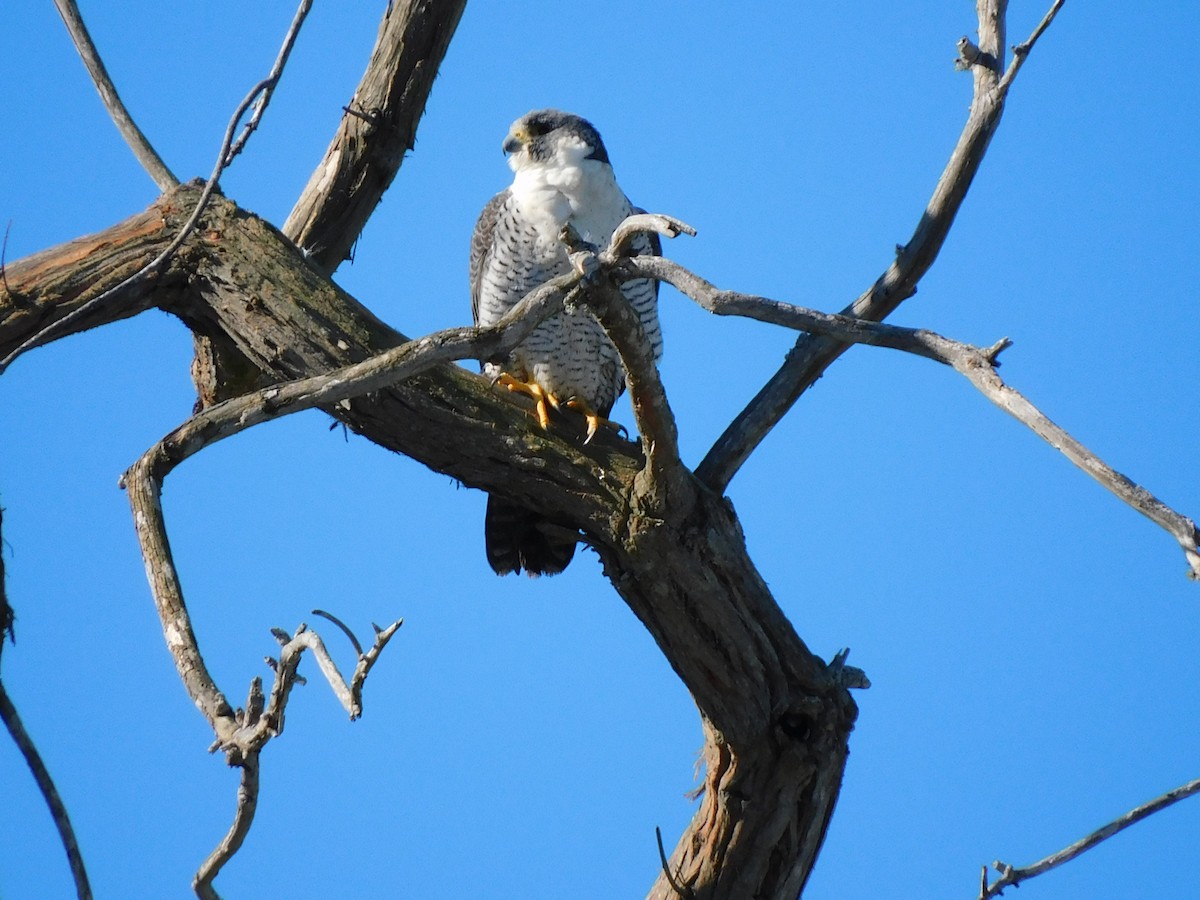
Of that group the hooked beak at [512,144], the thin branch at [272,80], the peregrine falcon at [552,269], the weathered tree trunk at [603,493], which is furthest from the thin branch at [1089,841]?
the hooked beak at [512,144]

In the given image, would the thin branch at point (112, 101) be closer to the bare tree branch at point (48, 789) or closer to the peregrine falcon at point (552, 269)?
the peregrine falcon at point (552, 269)

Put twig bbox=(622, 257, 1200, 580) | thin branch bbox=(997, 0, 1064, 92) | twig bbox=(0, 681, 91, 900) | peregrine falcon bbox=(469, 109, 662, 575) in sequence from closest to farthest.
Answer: twig bbox=(622, 257, 1200, 580), twig bbox=(0, 681, 91, 900), thin branch bbox=(997, 0, 1064, 92), peregrine falcon bbox=(469, 109, 662, 575)

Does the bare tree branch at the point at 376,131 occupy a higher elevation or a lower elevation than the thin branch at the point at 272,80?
higher

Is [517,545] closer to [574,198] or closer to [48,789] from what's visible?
[574,198]

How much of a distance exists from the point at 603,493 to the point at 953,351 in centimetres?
148

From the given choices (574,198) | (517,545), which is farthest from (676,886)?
(574,198)

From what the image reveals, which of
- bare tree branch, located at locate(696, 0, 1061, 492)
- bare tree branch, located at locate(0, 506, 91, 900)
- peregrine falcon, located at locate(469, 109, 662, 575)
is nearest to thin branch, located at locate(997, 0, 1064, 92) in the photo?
bare tree branch, located at locate(696, 0, 1061, 492)

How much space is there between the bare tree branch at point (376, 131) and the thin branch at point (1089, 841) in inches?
121

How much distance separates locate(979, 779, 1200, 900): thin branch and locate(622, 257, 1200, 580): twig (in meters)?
1.11

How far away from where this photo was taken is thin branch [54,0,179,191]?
3887 mm

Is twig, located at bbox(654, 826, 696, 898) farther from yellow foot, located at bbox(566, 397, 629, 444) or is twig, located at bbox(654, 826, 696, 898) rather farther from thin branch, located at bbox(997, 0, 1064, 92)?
thin branch, located at bbox(997, 0, 1064, 92)

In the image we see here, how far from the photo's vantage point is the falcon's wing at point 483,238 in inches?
191

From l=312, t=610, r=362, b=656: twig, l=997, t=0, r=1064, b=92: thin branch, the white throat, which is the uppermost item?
l=997, t=0, r=1064, b=92: thin branch

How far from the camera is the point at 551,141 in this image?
4984mm
